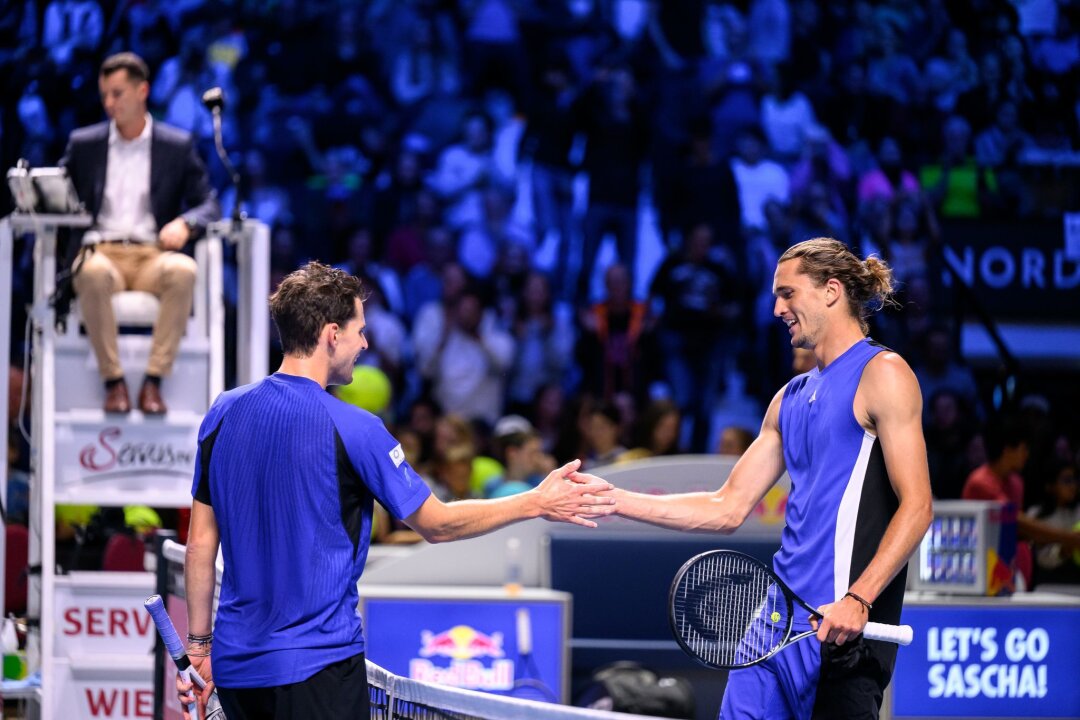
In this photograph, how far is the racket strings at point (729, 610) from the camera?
3.70 meters

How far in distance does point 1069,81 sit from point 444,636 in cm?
813

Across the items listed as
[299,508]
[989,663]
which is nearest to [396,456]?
[299,508]

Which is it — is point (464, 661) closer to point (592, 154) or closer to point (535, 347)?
point (535, 347)

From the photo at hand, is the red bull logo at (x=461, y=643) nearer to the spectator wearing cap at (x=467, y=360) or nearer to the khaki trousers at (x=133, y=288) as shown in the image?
the khaki trousers at (x=133, y=288)

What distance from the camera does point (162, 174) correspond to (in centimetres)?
658

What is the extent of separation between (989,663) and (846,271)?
12.1ft

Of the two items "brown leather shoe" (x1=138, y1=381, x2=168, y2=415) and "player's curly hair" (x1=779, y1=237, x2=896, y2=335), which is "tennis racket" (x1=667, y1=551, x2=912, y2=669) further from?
"brown leather shoe" (x1=138, y1=381, x2=168, y2=415)

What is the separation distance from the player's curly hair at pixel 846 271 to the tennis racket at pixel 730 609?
0.70m

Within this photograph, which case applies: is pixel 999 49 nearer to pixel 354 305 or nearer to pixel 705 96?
pixel 705 96

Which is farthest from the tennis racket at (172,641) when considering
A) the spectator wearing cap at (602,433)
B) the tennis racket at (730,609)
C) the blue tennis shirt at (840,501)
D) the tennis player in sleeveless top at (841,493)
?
the spectator wearing cap at (602,433)

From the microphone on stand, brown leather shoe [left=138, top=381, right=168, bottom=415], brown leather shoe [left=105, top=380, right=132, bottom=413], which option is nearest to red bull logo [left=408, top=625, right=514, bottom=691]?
brown leather shoe [left=138, top=381, right=168, bottom=415]

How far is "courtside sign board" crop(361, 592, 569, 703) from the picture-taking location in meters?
6.92

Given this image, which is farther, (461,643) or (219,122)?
(461,643)

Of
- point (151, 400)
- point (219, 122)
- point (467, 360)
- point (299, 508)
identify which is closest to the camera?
point (299, 508)
